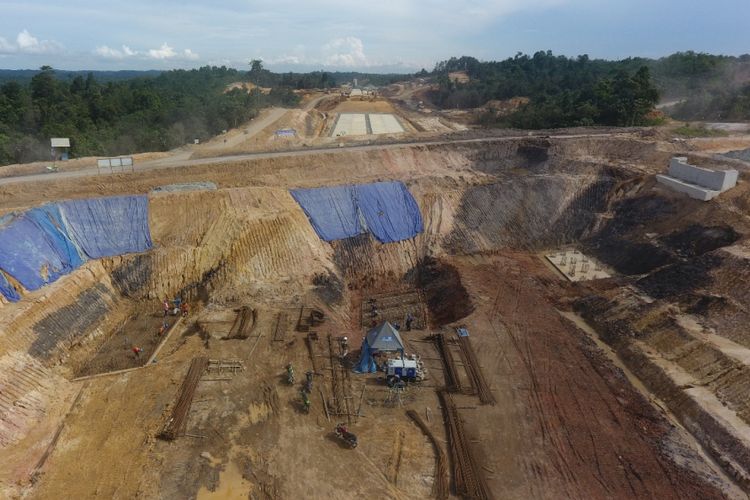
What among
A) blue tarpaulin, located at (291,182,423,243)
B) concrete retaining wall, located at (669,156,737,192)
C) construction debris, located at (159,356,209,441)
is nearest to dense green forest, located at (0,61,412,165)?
blue tarpaulin, located at (291,182,423,243)

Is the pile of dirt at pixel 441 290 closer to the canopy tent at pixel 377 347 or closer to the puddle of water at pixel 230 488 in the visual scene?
the canopy tent at pixel 377 347

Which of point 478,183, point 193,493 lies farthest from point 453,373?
point 478,183

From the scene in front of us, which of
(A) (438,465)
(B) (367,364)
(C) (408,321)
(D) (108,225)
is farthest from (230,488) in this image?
(D) (108,225)

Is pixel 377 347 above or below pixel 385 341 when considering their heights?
below

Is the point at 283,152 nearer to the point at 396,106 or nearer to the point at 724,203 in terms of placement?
the point at 724,203

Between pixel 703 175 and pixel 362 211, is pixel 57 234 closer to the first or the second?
pixel 362 211

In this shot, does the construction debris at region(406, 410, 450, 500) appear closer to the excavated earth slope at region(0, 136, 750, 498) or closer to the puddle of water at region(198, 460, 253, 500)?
the excavated earth slope at region(0, 136, 750, 498)
